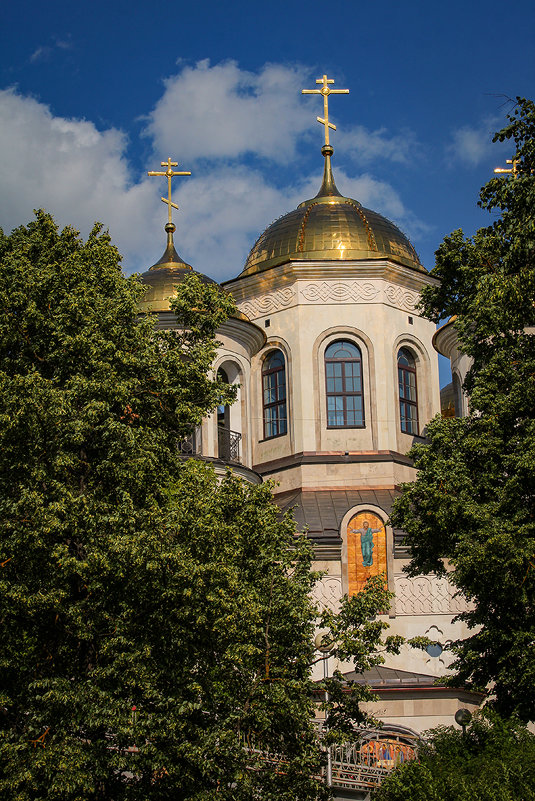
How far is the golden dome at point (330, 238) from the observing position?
3130 cm

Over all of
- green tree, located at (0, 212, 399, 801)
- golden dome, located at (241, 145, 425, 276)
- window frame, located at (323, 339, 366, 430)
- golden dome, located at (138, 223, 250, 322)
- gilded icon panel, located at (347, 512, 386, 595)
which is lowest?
green tree, located at (0, 212, 399, 801)

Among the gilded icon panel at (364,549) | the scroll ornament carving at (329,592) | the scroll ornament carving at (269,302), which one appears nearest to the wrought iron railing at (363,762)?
the scroll ornament carving at (329,592)

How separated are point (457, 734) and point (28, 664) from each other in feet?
19.7

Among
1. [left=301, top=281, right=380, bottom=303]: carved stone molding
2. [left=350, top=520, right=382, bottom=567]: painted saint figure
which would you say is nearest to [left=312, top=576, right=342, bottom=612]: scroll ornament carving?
[left=350, top=520, right=382, bottom=567]: painted saint figure

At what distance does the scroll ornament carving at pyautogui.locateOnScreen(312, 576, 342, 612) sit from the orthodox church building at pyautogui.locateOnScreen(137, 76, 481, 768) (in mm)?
1618

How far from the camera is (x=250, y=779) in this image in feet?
46.4

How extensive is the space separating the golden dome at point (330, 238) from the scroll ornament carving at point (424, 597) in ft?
29.4

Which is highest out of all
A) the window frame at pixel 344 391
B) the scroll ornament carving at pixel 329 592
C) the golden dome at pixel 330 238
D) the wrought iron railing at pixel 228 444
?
the golden dome at pixel 330 238

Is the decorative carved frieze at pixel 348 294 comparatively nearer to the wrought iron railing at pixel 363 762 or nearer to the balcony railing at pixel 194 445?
the balcony railing at pixel 194 445

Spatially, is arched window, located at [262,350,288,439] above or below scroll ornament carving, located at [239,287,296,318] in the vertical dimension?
below

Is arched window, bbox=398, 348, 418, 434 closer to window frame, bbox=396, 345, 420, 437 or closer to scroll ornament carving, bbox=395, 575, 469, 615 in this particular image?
window frame, bbox=396, 345, 420, 437

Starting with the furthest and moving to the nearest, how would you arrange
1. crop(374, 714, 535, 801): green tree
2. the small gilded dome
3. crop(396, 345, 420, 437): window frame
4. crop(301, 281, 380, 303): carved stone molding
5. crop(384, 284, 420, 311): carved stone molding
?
crop(384, 284, 420, 311): carved stone molding → crop(301, 281, 380, 303): carved stone molding → crop(396, 345, 420, 437): window frame → the small gilded dome → crop(374, 714, 535, 801): green tree

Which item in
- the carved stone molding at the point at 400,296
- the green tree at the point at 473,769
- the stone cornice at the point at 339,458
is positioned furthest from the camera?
the carved stone molding at the point at 400,296

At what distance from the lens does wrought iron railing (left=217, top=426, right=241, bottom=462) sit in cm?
2917
